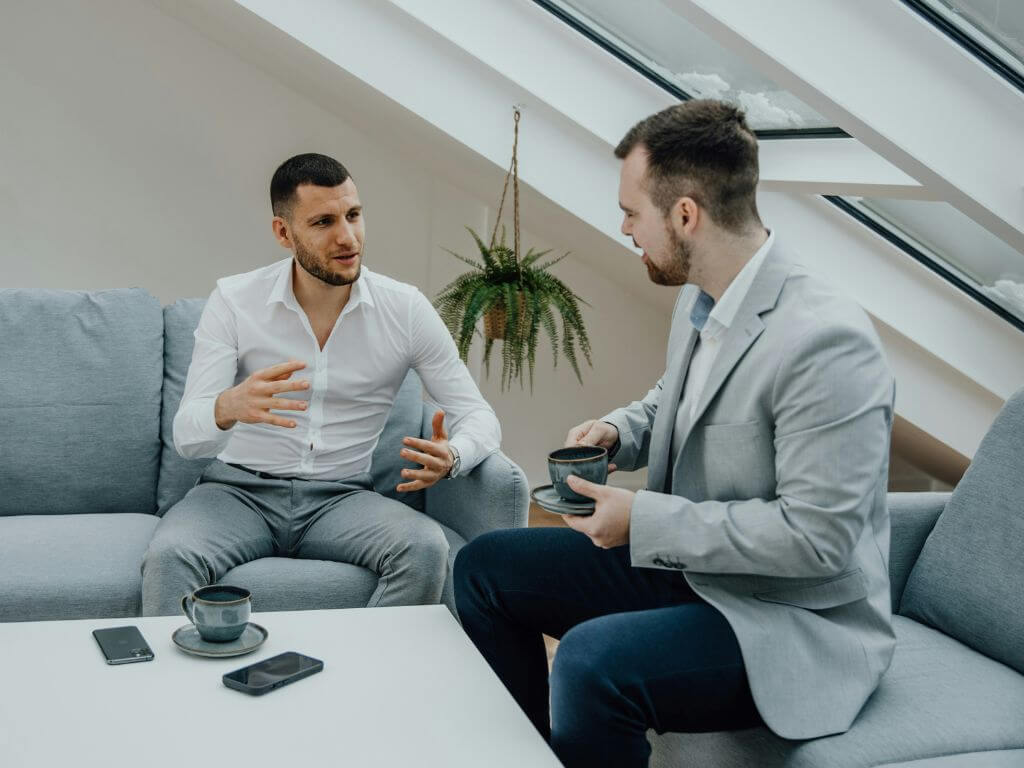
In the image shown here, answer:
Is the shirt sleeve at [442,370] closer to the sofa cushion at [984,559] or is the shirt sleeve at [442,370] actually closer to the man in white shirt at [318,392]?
the man in white shirt at [318,392]

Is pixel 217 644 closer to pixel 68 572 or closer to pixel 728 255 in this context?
pixel 68 572

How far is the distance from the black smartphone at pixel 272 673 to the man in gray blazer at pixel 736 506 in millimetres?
354

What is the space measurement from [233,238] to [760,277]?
11.0ft

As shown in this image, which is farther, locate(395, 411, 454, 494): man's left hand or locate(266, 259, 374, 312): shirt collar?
locate(266, 259, 374, 312): shirt collar

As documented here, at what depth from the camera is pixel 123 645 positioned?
1540 millimetres

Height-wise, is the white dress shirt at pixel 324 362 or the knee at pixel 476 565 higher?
the white dress shirt at pixel 324 362

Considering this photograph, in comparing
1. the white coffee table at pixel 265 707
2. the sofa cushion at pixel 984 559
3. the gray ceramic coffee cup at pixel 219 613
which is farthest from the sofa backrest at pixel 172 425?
the sofa cushion at pixel 984 559

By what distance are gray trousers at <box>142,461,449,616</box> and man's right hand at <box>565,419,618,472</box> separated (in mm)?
430

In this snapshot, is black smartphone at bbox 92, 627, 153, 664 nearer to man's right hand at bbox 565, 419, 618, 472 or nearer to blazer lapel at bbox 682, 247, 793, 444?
man's right hand at bbox 565, 419, 618, 472

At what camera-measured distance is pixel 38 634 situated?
159 cm

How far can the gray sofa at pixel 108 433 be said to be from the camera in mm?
2301

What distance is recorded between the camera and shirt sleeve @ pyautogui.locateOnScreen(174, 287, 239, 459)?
2.21 meters

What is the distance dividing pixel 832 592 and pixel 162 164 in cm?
370

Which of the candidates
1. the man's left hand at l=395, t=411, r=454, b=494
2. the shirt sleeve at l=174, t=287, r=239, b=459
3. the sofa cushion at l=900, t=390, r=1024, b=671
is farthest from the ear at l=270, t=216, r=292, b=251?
the sofa cushion at l=900, t=390, r=1024, b=671
